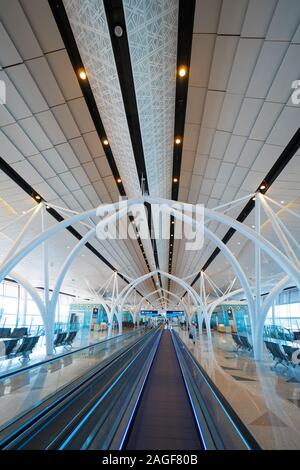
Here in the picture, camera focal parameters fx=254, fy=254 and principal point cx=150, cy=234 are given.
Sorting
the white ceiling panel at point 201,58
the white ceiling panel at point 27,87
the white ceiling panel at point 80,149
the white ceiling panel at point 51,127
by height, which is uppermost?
the white ceiling panel at point 80,149

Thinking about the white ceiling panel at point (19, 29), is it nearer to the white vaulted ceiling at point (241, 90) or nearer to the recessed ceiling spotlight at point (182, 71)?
the recessed ceiling spotlight at point (182, 71)

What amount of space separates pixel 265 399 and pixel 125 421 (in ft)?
11.6

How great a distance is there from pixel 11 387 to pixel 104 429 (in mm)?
3482

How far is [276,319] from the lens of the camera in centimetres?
3378

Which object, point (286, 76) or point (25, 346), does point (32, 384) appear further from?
point (286, 76)

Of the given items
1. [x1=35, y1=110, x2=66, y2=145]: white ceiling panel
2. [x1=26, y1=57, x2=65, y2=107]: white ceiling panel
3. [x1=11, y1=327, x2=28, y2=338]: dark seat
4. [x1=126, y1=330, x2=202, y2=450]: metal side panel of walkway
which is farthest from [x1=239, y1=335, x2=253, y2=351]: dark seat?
[x1=26, y1=57, x2=65, y2=107]: white ceiling panel

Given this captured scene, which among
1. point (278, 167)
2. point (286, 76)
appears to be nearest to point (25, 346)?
point (278, 167)

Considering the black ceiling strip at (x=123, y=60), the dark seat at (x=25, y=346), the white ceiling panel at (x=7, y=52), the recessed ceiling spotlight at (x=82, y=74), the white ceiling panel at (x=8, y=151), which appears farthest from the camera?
the dark seat at (x=25, y=346)

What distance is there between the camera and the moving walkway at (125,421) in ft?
12.2

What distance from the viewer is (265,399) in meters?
6.07

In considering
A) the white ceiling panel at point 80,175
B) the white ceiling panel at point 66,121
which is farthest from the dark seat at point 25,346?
the white ceiling panel at point 66,121

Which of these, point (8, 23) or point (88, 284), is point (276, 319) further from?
point (8, 23)

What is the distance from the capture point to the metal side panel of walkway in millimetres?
4227
